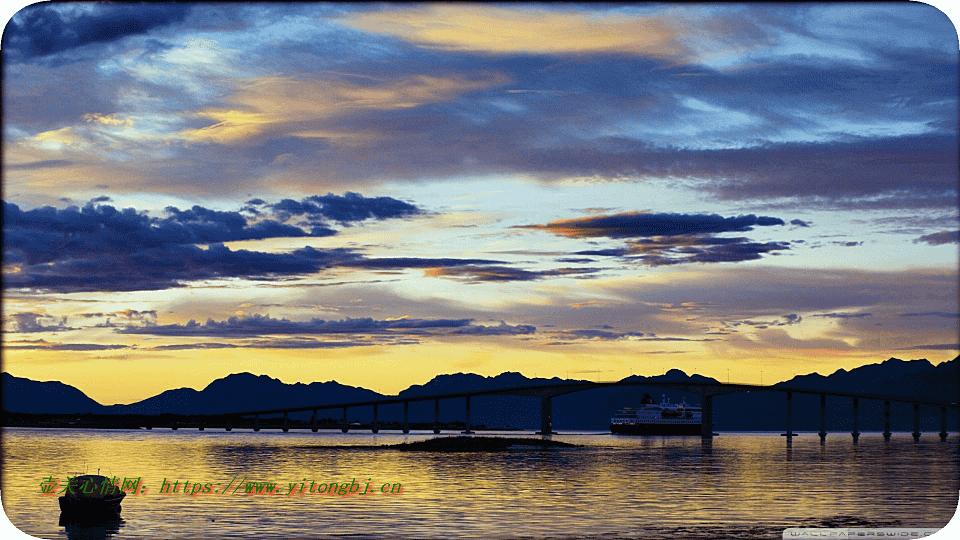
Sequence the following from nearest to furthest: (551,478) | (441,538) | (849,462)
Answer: (441,538) → (551,478) → (849,462)

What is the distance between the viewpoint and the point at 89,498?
179 feet

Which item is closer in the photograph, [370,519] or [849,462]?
[370,519]

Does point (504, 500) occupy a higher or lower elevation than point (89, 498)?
lower

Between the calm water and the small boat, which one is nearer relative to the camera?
the calm water

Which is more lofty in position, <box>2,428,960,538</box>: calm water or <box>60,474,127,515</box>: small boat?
<box>60,474,127,515</box>: small boat

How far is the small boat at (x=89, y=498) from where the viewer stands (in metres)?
54.5

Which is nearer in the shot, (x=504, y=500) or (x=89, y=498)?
(x=89, y=498)

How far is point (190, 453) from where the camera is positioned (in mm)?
142875

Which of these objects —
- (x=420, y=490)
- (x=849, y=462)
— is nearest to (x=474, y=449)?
(x=849, y=462)

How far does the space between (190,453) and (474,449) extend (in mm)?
41267

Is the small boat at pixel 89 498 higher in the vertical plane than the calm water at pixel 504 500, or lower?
higher

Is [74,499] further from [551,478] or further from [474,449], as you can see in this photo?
[474,449]

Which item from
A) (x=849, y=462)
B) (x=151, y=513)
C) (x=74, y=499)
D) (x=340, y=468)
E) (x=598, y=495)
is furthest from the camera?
(x=849, y=462)

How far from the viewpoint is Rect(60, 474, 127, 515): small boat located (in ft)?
179
